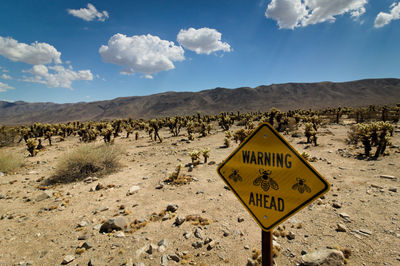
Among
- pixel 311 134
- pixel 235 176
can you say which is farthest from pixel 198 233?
pixel 311 134

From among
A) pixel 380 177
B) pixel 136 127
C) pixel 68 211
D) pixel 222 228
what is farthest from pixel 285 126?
pixel 136 127

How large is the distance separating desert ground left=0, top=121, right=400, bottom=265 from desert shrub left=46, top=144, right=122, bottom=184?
72 cm

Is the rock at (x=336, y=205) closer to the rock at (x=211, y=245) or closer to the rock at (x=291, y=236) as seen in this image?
the rock at (x=291, y=236)

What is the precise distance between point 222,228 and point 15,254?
4362 mm

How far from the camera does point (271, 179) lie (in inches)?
70.6

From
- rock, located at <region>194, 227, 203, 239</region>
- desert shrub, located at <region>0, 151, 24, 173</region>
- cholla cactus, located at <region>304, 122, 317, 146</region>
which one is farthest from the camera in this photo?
cholla cactus, located at <region>304, 122, 317, 146</region>

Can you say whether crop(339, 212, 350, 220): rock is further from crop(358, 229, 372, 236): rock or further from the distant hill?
the distant hill

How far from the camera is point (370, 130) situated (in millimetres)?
9172

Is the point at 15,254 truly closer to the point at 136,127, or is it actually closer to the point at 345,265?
the point at 345,265

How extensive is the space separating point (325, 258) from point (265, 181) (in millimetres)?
2466

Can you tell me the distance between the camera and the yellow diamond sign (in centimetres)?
165

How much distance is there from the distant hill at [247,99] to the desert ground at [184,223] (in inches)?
3423

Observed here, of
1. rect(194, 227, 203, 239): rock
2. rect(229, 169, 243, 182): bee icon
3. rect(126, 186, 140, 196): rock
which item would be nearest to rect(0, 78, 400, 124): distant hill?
rect(126, 186, 140, 196): rock

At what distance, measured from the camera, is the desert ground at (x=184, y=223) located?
350 centimetres
